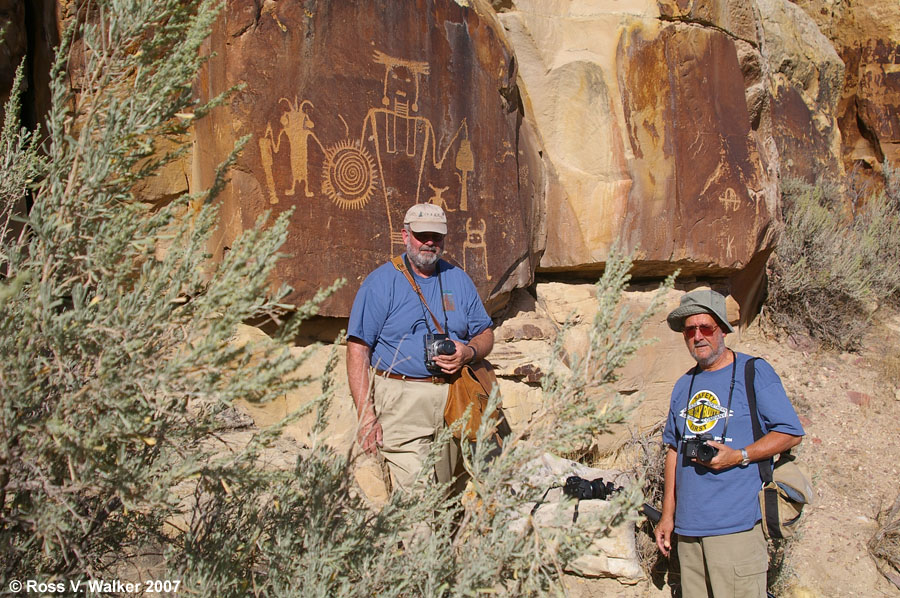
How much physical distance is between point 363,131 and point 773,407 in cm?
249

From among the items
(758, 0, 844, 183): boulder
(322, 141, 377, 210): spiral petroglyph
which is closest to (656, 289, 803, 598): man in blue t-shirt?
(322, 141, 377, 210): spiral petroglyph

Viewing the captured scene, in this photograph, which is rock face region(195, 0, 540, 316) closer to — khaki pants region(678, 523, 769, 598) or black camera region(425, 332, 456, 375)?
black camera region(425, 332, 456, 375)

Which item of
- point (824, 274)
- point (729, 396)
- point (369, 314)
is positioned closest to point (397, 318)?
point (369, 314)

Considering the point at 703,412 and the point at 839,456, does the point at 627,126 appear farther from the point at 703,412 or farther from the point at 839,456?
the point at 703,412

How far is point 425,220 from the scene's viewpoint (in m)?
2.76

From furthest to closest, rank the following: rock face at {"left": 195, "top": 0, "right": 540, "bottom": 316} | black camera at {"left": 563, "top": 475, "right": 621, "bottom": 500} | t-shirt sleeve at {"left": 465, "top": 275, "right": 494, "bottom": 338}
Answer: rock face at {"left": 195, "top": 0, "right": 540, "bottom": 316}
black camera at {"left": 563, "top": 475, "right": 621, "bottom": 500}
t-shirt sleeve at {"left": 465, "top": 275, "right": 494, "bottom": 338}

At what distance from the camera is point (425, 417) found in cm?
271

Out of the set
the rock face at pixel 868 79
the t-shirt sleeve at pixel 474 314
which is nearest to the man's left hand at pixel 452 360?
the t-shirt sleeve at pixel 474 314

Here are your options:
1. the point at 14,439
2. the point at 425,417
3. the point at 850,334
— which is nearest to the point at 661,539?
the point at 425,417

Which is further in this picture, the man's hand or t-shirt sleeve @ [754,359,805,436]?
the man's hand

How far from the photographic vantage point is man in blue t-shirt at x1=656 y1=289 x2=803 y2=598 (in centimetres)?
248

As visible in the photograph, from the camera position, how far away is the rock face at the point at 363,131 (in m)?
3.56

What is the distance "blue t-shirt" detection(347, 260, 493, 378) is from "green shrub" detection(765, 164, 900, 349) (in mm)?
4846
